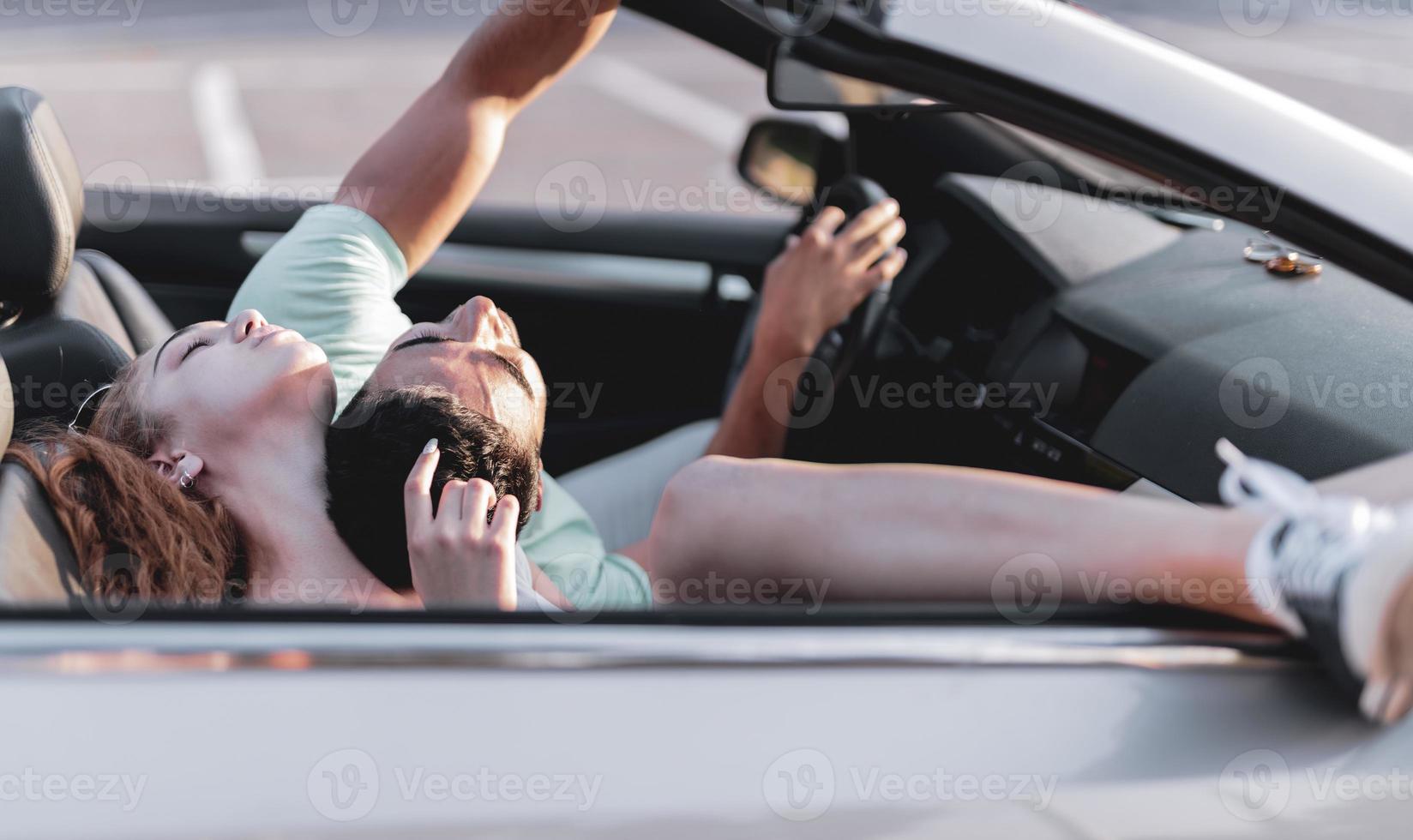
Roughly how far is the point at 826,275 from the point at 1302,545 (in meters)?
1.42

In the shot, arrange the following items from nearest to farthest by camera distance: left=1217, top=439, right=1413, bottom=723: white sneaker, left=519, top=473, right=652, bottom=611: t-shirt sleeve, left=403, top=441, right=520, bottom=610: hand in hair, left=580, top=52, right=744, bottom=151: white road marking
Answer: left=1217, top=439, right=1413, bottom=723: white sneaker < left=403, top=441, right=520, bottom=610: hand in hair < left=519, top=473, right=652, bottom=611: t-shirt sleeve < left=580, top=52, right=744, bottom=151: white road marking

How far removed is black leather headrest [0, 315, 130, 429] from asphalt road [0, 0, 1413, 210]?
432cm

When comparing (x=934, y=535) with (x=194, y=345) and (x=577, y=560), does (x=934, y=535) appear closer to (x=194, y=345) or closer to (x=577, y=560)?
(x=577, y=560)

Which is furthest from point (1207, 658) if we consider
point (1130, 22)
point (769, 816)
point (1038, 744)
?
point (1130, 22)

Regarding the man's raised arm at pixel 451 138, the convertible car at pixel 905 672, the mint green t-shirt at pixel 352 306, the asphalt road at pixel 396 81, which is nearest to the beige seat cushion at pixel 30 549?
the convertible car at pixel 905 672

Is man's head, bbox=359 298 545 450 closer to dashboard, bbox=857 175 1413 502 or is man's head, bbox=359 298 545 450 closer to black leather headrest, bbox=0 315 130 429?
black leather headrest, bbox=0 315 130 429

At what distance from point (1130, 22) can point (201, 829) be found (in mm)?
12478

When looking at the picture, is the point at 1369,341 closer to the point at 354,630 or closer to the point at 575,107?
the point at 354,630

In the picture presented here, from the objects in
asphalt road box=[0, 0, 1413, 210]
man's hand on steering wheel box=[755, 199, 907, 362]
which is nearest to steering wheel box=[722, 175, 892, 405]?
man's hand on steering wheel box=[755, 199, 907, 362]

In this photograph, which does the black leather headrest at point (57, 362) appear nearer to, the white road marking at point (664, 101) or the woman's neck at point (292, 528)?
the woman's neck at point (292, 528)

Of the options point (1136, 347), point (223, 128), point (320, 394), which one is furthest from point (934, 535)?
point (223, 128)

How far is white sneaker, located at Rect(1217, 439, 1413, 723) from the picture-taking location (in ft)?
3.45

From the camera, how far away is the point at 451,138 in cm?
239

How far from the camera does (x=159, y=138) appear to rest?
8.70 m
